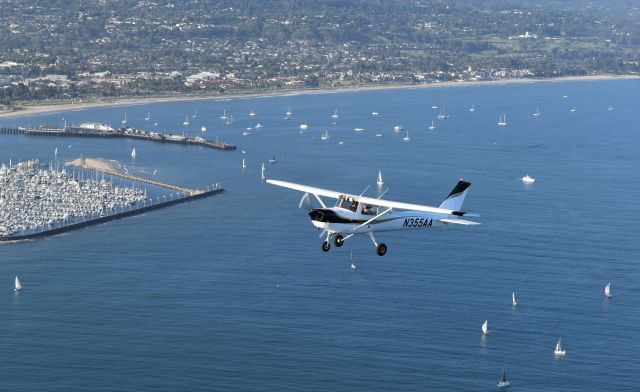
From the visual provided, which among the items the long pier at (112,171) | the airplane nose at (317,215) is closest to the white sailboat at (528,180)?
the long pier at (112,171)

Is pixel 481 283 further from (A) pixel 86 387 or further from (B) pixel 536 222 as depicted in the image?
(A) pixel 86 387

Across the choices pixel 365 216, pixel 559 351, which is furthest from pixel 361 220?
pixel 559 351

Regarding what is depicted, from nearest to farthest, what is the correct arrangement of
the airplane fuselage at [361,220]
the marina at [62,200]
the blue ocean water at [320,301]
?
1. the airplane fuselage at [361,220]
2. the blue ocean water at [320,301]
3. the marina at [62,200]

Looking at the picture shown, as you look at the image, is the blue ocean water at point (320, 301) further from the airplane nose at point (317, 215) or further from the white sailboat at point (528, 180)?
the airplane nose at point (317, 215)

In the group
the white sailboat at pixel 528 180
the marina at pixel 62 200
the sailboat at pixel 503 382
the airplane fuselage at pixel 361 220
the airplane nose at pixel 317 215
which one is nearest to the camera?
the airplane nose at pixel 317 215

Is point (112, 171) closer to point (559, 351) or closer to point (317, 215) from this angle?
point (559, 351)

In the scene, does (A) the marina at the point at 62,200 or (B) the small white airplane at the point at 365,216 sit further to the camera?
(A) the marina at the point at 62,200

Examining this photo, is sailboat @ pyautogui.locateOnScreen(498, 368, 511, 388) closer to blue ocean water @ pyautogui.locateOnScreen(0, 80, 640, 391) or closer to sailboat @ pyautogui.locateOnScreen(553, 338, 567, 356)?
blue ocean water @ pyautogui.locateOnScreen(0, 80, 640, 391)
